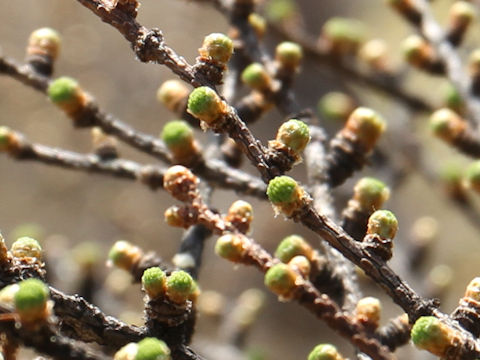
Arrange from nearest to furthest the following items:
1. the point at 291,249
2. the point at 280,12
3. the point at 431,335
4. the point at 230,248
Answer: the point at 431,335, the point at 230,248, the point at 291,249, the point at 280,12

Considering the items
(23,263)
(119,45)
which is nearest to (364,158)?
(23,263)

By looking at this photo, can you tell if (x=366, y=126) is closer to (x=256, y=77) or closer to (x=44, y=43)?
(x=256, y=77)

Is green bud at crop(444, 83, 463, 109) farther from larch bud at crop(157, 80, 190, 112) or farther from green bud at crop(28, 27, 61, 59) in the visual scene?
green bud at crop(28, 27, 61, 59)

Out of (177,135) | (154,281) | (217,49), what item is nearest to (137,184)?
(177,135)

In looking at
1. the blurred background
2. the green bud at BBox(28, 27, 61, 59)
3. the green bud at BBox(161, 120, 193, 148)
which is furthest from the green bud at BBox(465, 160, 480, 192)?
the blurred background

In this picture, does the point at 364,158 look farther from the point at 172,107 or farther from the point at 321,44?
the point at 321,44

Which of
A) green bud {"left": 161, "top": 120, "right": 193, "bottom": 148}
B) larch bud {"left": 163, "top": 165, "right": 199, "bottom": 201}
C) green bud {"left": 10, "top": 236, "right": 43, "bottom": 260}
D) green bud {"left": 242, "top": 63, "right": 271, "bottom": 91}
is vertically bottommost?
green bud {"left": 10, "top": 236, "right": 43, "bottom": 260}

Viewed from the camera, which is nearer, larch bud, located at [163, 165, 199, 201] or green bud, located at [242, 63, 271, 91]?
larch bud, located at [163, 165, 199, 201]
